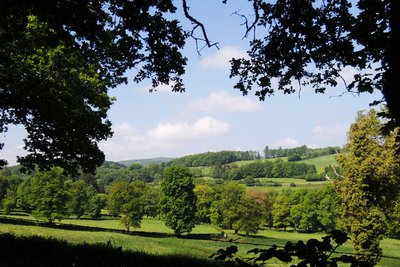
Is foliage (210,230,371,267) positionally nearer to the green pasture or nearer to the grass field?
the grass field

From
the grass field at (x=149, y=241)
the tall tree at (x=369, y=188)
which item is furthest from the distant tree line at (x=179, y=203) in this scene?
the grass field at (x=149, y=241)

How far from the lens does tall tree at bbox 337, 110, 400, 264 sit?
31.5 meters

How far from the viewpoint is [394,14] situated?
3496 mm

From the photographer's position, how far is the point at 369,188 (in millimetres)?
32156

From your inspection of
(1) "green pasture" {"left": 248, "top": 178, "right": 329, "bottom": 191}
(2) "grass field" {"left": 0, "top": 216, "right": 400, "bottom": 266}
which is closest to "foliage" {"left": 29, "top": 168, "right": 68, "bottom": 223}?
(2) "grass field" {"left": 0, "top": 216, "right": 400, "bottom": 266}

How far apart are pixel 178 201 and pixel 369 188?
46.4 meters

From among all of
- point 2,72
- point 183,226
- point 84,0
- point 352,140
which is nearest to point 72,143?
point 2,72

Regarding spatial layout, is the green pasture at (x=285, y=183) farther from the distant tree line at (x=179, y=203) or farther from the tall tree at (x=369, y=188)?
the tall tree at (x=369, y=188)

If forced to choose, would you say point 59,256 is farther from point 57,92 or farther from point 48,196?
point 48,196

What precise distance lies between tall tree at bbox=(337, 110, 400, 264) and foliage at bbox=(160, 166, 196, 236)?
141 feet

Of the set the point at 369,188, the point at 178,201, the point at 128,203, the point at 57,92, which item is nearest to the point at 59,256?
the point at 57,92

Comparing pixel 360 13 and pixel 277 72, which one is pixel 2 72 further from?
pixel 360 13

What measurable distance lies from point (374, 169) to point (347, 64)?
27.1 m

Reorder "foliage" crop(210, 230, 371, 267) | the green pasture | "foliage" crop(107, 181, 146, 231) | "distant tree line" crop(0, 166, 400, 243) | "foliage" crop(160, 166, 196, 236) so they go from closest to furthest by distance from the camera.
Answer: "foliage" crop(210, 230, 371, 267) → "distant tree line" crop(0, 166, 400, 243) → "foliage" crop(160, 166, 196, 236) → "foliage" crop(107, 181, 146, 231) → the green pasture
